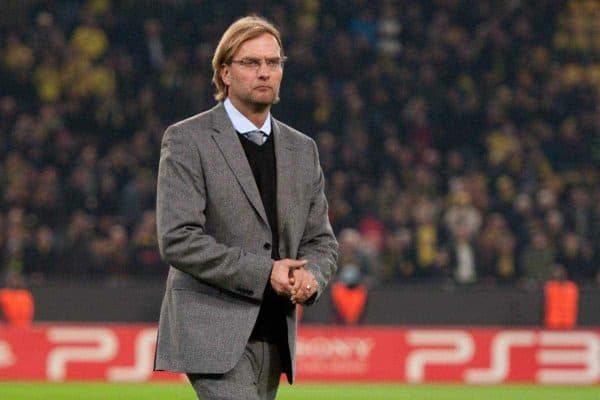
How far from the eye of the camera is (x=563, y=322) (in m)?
15.0

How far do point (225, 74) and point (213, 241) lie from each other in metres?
0.60

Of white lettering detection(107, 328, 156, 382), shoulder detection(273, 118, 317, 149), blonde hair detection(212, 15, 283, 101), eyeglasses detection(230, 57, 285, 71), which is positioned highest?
blonde hair detection(212, 15, 283, 101)

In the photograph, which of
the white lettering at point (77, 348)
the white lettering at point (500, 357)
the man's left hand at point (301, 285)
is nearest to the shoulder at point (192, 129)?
the man's left hand at point (301, 285)

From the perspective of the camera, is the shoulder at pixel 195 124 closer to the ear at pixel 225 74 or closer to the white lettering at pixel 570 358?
the ear at pixel 225 74

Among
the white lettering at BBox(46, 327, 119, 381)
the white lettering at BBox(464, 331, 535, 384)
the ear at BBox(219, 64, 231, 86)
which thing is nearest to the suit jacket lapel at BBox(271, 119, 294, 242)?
the ear at BBox(219, 64, 231, 86)

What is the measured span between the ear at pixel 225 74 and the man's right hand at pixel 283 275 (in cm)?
65

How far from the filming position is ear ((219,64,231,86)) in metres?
4.55

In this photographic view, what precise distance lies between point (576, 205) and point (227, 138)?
13151mm

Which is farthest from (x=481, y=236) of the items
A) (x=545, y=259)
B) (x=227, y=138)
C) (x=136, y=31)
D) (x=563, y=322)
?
(x=227, y=138)

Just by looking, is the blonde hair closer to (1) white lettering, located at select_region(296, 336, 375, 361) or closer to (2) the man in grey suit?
(2) the man in grey suit

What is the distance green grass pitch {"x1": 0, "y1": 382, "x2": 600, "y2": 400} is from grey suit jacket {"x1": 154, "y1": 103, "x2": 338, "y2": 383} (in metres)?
7.85

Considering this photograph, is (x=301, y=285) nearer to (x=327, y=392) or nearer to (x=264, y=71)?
(x=264, y=71)

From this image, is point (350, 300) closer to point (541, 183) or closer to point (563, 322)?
point (563, 322)

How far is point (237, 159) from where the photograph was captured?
4.50 meters
